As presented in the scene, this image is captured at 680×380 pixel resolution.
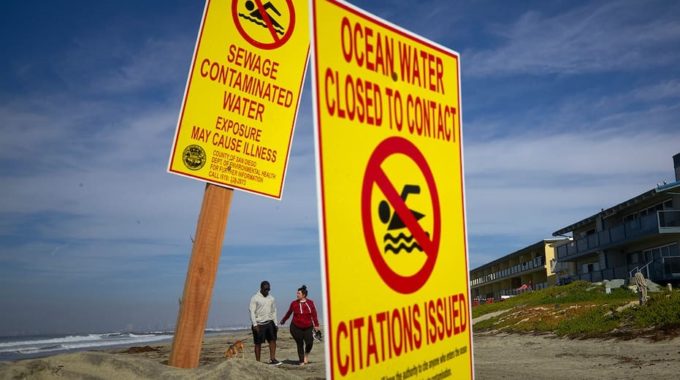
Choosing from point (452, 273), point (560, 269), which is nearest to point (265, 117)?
point (452, 273)

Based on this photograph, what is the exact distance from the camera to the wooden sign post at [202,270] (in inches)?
199

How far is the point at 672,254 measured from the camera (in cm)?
3253

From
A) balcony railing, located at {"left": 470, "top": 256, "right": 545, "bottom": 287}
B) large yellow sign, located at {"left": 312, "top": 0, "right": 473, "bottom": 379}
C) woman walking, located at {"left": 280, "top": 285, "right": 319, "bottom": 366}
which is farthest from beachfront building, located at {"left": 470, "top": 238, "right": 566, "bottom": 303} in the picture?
large yellow sign, located at {"left": 312, "top": 0, "right": 473, "bottom": 379}

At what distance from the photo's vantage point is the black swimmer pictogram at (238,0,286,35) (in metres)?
5.20

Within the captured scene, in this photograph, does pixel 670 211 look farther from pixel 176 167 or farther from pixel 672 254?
pixel 176 167

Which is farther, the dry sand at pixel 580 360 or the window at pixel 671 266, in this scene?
the window at pixel 671 266

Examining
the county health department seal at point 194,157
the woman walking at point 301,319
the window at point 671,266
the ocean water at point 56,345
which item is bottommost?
the ocean water at point 56,345

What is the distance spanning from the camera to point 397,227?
2.00 m

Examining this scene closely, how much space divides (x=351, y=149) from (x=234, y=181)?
3348 millimetres

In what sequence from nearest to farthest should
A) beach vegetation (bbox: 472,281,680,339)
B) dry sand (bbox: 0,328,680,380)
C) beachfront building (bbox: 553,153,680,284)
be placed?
dry sand (bbox: 0,328,680,380) → beach vegetation (bbox: 472,281,680,339) → beachfront building (bbox: 553,153,680,284)

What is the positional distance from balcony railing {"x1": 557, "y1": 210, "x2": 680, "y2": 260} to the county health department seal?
32285 millimetres

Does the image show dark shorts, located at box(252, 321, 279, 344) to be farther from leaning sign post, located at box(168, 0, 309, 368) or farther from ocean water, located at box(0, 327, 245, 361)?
ocean water, located at box(0, 327, 245, 361)

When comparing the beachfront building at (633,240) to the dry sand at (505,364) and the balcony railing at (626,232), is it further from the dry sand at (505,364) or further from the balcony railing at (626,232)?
the dry sand at (505,364)

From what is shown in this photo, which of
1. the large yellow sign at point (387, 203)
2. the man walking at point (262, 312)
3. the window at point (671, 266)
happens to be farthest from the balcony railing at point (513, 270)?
the large yellow sign at point (387, 203)
